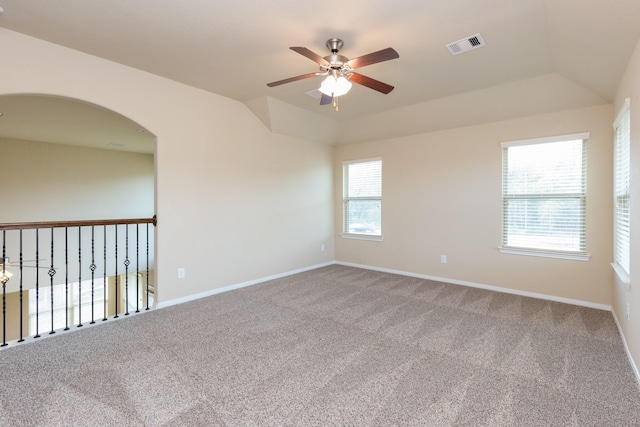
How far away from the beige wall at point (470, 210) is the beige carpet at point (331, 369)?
516 millimetres

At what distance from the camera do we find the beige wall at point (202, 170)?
117 inches

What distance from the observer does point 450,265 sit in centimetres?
484

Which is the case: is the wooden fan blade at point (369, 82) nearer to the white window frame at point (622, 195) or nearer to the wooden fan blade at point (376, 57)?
the wooden fan blade at point (376, 57)

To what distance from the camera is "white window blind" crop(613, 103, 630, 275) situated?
2727mm

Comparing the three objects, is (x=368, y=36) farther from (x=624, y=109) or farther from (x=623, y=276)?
(x=623, y=276)

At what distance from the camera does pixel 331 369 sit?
2.34m

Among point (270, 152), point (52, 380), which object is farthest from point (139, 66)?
point (52, 380)

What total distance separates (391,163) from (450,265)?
78.4 inches

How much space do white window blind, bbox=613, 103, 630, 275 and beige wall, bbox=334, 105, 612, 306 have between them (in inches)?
12.0

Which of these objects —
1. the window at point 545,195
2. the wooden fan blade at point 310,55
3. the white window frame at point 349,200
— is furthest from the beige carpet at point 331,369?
the wooden fan blade at point 310,55

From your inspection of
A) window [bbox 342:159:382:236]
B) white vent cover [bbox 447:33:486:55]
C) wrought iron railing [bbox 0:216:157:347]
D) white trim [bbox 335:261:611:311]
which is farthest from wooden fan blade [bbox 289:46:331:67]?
wrought iron railing [bbox 0:216:157:347]

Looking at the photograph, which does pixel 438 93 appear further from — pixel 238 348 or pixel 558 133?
pixel 238 348

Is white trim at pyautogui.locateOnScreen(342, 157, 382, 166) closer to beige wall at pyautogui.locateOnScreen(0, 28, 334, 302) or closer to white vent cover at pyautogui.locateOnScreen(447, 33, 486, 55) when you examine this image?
beige wall at pyautogui.locateOnScreen(0, 28, 334, 302)

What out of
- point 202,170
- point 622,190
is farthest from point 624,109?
point 202,170
